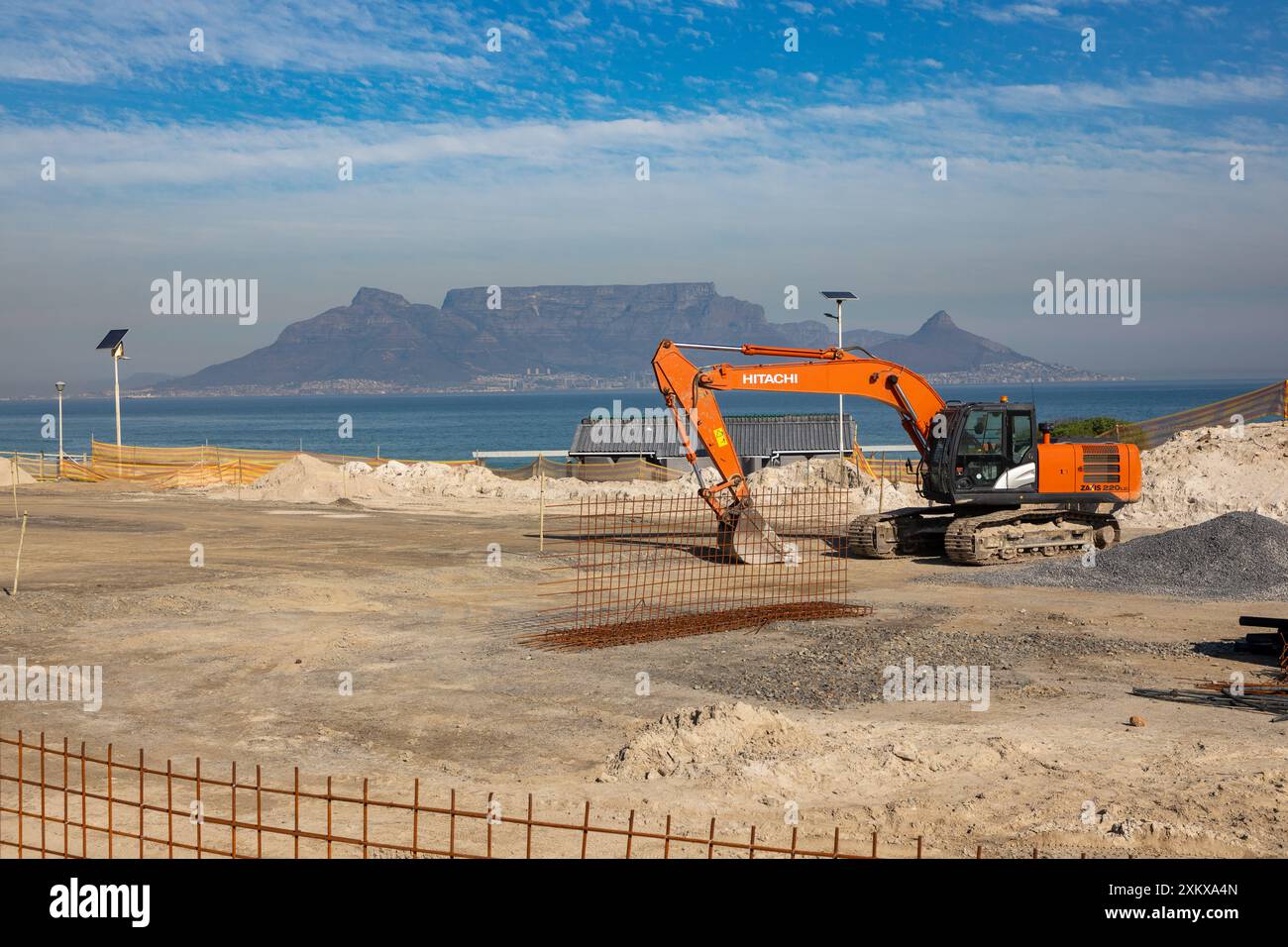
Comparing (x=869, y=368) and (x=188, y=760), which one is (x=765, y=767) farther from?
(x=869, y=368)

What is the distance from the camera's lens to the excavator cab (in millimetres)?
22438

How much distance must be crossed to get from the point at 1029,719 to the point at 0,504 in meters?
31.2

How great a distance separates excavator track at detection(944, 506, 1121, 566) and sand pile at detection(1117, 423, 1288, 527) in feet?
16.8

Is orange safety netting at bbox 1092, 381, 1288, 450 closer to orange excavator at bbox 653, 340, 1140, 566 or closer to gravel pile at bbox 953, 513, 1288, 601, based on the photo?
orange excavator at bbox 653, 340, 1140, 566

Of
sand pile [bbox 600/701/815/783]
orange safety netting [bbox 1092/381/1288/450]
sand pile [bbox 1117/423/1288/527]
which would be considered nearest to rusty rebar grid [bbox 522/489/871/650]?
sand pile [bbox 600/701/815/783]

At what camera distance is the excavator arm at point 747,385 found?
22125 mm

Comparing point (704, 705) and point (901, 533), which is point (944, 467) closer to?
point (901, 533)

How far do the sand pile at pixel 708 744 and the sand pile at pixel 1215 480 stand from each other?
21474 mm

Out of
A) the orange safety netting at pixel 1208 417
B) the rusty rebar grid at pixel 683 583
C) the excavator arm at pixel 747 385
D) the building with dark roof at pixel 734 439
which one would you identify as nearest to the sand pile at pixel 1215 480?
the orange safety netting at pixel 1208 417

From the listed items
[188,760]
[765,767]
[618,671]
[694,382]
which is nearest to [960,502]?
[694,382]

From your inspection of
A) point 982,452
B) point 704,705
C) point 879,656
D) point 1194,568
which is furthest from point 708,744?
point 982,452

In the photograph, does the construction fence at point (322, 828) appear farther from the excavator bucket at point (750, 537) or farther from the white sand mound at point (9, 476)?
the white sand mound at point (9, 476)

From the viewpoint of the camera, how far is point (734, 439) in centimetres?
5241

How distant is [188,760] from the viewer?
10070mm
